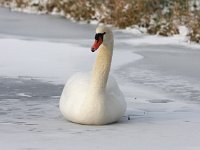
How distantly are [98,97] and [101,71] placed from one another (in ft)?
0.83

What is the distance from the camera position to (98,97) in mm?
5578

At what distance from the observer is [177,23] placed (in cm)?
1421

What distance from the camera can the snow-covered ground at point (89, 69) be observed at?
16.1 feet

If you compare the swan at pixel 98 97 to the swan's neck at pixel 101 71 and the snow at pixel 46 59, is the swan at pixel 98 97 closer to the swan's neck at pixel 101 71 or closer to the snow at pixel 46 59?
the swan's neck at pixel 101 71

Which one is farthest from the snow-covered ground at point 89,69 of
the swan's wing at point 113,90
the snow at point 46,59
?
the swan's wing at point 113,90

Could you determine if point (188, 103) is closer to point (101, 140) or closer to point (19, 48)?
point (101, 140)

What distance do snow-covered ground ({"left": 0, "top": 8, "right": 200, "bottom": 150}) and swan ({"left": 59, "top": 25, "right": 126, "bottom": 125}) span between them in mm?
95

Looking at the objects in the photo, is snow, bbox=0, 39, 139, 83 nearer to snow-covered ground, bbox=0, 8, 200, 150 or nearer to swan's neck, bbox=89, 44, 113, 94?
snow-covered ground, bbox=0, 8, 200, 150

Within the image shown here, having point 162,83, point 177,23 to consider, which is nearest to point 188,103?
point 162,83

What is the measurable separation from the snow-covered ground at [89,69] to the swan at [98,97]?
10cm

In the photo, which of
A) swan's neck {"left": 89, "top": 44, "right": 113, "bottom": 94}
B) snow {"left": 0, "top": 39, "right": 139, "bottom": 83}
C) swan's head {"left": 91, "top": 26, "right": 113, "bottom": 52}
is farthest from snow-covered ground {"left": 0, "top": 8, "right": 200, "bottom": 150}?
swan's head {"left": 91, "top": 26, "right": 113, "bottom": 52}

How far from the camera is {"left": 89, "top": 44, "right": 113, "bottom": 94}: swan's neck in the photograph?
5605 millimetres

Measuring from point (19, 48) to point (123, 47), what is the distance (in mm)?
2024

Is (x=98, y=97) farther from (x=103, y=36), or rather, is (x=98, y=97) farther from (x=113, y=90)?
(x=103, y=36)
